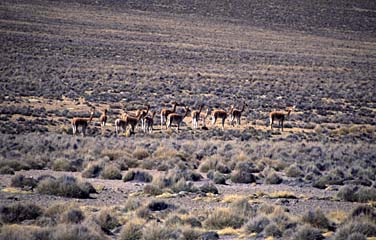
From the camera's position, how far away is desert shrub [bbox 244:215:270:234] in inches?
462

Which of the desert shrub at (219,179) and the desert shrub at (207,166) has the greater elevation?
the desert shrub at (207,166)

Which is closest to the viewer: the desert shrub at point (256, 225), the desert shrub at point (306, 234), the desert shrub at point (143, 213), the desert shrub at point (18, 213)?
the desert shrub at point (306, 234)

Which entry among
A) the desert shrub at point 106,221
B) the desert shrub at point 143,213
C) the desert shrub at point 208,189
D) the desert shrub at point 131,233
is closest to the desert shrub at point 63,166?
the desert shrub at point 208,189

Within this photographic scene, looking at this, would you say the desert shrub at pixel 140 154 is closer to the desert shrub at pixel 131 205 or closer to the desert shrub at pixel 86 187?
the desert shrub at pixel 86 187

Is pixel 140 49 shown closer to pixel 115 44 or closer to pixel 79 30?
pixel 115 44

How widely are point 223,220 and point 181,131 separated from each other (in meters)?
20.1

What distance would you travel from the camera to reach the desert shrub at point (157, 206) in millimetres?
13633

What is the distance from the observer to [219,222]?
12461mm

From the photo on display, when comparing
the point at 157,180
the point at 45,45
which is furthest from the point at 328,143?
the point at 45,45

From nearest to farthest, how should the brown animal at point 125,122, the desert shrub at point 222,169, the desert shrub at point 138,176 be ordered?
1. the desert shrub at point 138,176
2. the desert shrub at point 222,169
3. the brown animal at point 125,122

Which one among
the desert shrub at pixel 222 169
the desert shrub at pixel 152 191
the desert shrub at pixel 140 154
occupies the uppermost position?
the desert shrub at pixel 140 154

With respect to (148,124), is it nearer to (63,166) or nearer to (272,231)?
(63,166)

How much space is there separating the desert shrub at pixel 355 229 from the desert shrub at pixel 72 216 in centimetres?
480

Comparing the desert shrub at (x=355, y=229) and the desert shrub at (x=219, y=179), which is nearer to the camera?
the desert shrub at (x=355, y=229)
